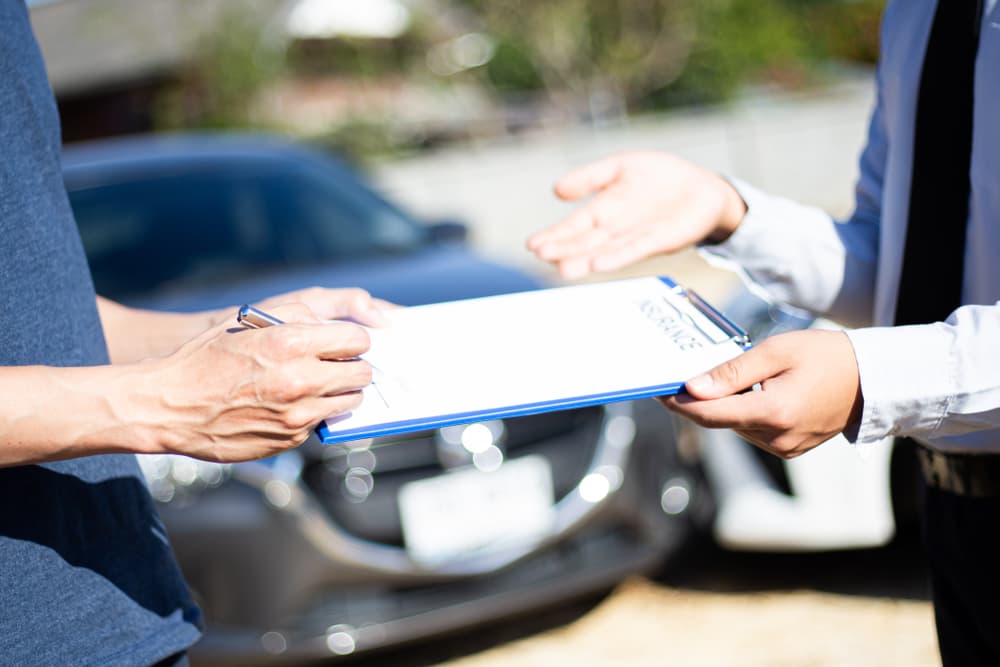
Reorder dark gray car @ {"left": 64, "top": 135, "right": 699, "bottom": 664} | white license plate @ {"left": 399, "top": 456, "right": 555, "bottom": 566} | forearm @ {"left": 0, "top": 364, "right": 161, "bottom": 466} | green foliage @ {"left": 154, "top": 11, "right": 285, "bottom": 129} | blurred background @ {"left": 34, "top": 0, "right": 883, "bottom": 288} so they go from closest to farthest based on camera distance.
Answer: forearm @ {"left": 0, "top": 364, "right": 161, "bottom": 466}, dark gray car @ {"left": 64, "top": 135, "right": 699, "bottom": 664}, white license plate @ {"left": 399, "top": 456, "right": 555, "bottom": 566}, blurred background @ {"left": 34, "top": 0, "right": 883, "bottom": 288}, green foliage @ {"left": 154, "top": 11, "right": 285, "bottom": 129}

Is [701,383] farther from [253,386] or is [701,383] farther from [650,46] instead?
[650,46]

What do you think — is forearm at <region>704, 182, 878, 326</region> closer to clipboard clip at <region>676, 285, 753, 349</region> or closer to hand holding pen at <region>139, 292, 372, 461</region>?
clipboard clip at <region>676, 285, 753, 349</region>

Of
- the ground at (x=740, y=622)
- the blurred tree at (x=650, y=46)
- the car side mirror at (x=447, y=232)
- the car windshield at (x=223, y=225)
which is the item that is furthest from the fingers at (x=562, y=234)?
the blurred tree at (x=650, y=46)

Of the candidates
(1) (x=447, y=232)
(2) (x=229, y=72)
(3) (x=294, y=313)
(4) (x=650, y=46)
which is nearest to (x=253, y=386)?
(3) (x=294, y=313)

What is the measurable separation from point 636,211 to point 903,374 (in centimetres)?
53

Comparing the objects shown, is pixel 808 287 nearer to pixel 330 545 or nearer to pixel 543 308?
pixel 543 308

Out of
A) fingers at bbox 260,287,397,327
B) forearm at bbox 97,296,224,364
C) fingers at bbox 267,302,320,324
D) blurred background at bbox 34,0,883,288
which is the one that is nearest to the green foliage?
blurred background at bbox 34,0,883,288

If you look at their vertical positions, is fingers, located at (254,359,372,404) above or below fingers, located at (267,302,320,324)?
below

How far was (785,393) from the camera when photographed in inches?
47.7

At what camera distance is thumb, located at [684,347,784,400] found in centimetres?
119

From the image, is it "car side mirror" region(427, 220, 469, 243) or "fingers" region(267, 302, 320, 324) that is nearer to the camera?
"fingers" region(267, 302, 320, 324)

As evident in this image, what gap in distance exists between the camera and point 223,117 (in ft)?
39.8

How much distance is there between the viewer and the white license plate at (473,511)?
2725 millimetres

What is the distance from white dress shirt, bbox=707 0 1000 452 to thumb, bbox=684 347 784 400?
13cm
